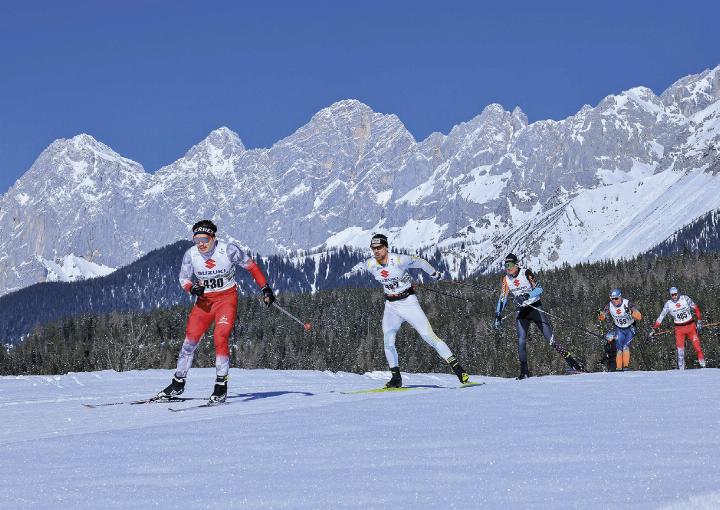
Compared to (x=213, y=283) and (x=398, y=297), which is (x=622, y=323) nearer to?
(x=398, y=297)

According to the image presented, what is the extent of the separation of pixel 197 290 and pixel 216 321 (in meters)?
0.64

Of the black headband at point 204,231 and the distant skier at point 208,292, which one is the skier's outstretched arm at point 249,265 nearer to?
the distant skier at point 208,292

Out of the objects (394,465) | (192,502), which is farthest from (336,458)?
(192,502)

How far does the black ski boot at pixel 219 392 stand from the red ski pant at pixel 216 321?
0.15 m

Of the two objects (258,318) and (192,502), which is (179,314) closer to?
(258,318)

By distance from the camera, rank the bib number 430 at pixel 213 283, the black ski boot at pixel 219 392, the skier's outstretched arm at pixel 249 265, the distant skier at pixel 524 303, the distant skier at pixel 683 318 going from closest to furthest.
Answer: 1. the black ski boot at pixel 219 392
2. the bib number 430 at pixel 213 283
3. the skier's outstretched arm at pixel 249 265
4. the distant skier at pixel 524 303
5. the distant skier at pixel 683 318

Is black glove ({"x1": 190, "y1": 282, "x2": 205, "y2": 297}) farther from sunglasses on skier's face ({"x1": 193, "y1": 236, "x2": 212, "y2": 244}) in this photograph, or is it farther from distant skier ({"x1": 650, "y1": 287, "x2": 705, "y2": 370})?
distant skier ({"x1": 650, "y1": 287, "x2": 705, "y2": 370})

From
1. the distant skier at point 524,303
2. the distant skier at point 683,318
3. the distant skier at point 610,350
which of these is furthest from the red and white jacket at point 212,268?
the distant skier at point 683,318

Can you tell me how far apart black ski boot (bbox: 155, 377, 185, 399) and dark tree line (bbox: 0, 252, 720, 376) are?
61778 mm

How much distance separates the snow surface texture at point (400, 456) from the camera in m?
4.68

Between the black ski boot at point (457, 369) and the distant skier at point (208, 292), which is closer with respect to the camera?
the distant skier at point (208, 292)

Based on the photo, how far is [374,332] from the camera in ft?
388

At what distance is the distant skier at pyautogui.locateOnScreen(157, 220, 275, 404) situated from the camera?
500 inches

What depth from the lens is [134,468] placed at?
5.75 meters
